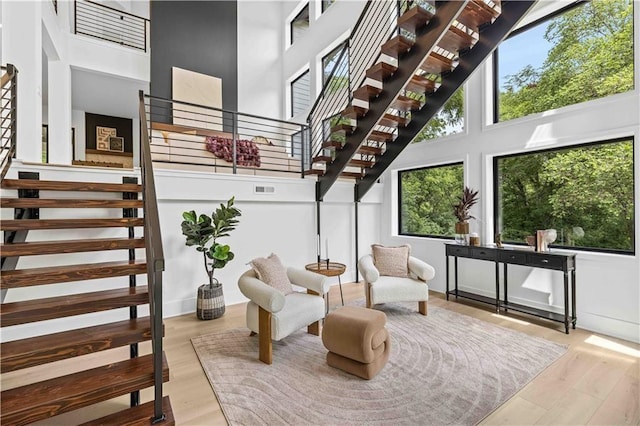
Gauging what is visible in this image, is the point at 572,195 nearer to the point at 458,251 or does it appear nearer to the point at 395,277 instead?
the point at 458,251

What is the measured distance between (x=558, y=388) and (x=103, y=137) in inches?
369

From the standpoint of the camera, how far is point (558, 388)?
2236 mm

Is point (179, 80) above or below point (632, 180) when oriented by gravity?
above

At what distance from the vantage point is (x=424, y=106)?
3.77m

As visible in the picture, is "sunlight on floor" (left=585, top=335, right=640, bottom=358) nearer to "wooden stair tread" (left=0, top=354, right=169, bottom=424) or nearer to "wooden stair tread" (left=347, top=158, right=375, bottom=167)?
"wooden stair tread" (left=347, top=158, right=375, bottom=167)

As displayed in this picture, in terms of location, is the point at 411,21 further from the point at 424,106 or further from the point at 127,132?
the point at 127,132

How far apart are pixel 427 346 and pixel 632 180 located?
2.59 meters

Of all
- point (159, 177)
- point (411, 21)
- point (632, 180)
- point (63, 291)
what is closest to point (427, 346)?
point (632, 180)

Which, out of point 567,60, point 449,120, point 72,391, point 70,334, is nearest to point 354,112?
point 449,120

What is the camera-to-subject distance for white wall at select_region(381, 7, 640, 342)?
9.82 feet

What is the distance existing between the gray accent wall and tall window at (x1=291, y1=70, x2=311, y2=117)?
1.60 m

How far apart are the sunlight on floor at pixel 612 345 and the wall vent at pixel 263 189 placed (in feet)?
12.8

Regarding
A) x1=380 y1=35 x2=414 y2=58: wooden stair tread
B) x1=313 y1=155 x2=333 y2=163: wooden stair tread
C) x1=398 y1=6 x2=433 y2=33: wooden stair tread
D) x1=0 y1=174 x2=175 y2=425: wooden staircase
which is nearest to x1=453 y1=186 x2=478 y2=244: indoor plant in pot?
x1=313 y1=155 x2=333 y2=163: wooden stair tread

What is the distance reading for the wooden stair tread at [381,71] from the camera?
312cm
